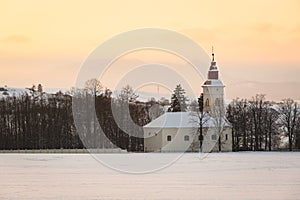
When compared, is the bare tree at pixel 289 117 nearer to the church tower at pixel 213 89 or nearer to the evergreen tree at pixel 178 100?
the church tower at pixel 213 89

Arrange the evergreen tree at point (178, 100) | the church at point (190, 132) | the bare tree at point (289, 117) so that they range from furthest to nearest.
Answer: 1. the evergreen tree at point (178, 100)
2. the bare tree at point (289, 117)
3. the church at point (190, 132)

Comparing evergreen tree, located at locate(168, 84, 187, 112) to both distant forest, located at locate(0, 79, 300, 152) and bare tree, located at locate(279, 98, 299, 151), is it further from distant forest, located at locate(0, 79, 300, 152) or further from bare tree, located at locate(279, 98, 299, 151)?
bare tree, located at locate(279, 98, 299, 151)

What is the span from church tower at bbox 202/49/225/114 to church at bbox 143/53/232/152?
106 inches

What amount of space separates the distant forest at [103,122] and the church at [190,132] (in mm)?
1522

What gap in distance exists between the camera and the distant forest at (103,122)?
71.1m

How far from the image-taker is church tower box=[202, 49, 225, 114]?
8012 centimetres

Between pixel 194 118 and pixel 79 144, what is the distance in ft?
46.3

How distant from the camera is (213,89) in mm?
82500

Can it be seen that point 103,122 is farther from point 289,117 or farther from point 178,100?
point 289,117

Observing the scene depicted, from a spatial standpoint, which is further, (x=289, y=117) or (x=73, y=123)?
(x=289, y=117)

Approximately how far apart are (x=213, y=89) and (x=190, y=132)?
37.4 ft
